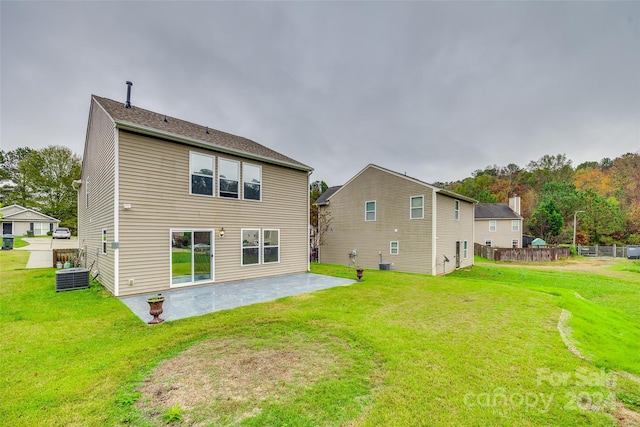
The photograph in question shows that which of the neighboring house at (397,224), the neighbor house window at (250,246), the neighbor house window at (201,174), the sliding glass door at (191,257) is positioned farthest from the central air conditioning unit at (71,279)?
the neighboring house at (397,224)

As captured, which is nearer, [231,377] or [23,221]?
[231,377]

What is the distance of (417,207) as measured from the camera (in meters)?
13.7

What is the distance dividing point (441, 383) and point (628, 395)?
211 centimetres

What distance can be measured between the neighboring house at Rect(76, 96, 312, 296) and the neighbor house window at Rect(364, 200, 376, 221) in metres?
5.88

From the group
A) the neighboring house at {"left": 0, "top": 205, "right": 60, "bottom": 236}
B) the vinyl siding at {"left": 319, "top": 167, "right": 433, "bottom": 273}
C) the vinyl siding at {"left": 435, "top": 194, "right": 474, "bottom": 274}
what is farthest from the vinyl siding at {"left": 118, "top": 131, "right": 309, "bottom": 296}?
the neighboring house at {"left": 0, "top": 205, "right": 60, "bottom": 236}

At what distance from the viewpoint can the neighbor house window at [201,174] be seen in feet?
27.2

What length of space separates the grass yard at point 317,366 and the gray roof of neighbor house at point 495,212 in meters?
25.6

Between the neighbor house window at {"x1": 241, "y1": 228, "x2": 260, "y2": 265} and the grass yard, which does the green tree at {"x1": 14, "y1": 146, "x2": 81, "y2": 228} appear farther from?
the grass yard

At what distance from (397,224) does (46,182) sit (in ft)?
138

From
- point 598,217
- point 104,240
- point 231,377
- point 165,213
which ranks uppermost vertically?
point 165,213

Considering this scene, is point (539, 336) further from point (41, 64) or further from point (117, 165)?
point (41, 64)

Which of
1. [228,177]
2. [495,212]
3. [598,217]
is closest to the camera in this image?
[228,177]

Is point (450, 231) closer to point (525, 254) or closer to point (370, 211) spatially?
point (370, 211)

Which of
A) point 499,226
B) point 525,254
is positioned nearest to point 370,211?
point 525,254
